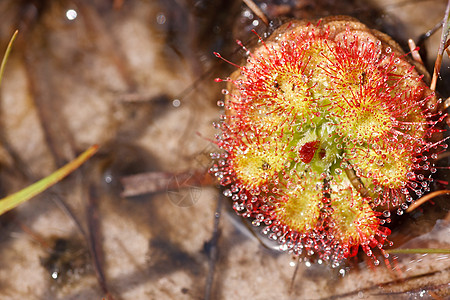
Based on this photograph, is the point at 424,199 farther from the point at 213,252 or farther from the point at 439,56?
the point at 213,252

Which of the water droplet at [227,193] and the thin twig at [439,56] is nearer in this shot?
the thin twig at [439,56]

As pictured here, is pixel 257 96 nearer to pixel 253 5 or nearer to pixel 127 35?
pixel 253 5

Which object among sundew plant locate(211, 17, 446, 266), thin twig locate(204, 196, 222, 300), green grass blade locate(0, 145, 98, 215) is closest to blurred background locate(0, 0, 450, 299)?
thin twig locate(204, 196, 222, 300)

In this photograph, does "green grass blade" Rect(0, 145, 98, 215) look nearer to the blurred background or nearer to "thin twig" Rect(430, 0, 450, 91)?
the blurred background

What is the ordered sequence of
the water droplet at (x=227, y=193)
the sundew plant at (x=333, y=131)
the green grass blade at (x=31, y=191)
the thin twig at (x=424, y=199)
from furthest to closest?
the water droplet at (x=227, y=193) → the thin twig at (x=424, y=199) → the green grass blade at (x=31, y=191) → the sundew plant at (x=333, y=131)

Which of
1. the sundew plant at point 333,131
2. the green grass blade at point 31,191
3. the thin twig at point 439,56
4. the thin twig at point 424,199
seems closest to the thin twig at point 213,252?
the sundew plant at point 333,131

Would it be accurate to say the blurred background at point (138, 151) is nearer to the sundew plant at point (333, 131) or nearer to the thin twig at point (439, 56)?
the thin twig at point (439, 56)
